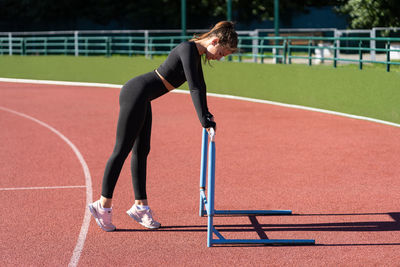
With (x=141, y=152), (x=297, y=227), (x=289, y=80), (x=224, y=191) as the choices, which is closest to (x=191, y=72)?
(x=141, y=152)

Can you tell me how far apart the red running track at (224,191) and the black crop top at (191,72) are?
1232 mm

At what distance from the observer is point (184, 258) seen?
5605 mm

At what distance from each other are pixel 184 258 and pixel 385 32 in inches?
1032

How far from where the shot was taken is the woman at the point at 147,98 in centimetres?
570

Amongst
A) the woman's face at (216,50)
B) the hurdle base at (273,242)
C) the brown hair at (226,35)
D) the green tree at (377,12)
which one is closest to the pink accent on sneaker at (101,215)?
the hurdle base at (273,242)

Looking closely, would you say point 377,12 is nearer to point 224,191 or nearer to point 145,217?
point 224,191

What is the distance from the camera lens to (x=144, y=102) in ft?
19.6

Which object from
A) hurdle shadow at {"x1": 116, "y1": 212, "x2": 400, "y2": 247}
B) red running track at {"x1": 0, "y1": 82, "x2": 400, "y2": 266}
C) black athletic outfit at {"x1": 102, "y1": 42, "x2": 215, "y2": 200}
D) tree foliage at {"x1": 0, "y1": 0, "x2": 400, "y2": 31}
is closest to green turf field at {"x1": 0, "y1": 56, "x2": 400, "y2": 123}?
red running track at {"x1": 0, "y1": 82, "x2": 400, "y2": 266}

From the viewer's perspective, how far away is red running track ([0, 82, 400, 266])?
5797 millimetres

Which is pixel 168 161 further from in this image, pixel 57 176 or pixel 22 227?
pixel 22 227

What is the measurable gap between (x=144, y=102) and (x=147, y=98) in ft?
0.15

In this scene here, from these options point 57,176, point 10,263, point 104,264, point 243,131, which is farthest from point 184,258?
point 243,131

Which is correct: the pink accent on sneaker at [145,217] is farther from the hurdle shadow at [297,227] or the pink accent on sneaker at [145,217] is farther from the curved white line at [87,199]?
the curved white line at [87,199]

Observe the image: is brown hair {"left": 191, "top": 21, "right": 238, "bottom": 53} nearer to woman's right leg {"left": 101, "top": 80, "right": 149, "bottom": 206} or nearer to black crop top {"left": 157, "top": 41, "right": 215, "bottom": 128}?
black crop top {"left": 157, "top": 41, "right": 215, "bottom": 128}
